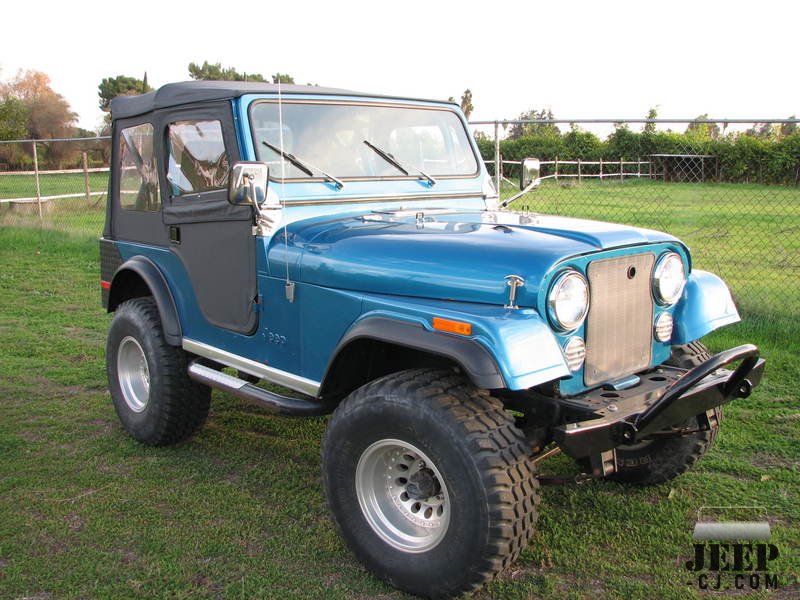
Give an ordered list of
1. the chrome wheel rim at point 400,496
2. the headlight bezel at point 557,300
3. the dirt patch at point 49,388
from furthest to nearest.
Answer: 1. the dirt patch at point 49,388
2. the chrome wheel rim at point 400,496
3. the headlight bezel at point 557,300

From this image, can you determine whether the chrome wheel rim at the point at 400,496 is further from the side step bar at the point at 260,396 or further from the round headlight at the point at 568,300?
the round headlight at the point at 568,300

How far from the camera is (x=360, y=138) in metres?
3.97

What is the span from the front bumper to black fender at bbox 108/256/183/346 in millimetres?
2399

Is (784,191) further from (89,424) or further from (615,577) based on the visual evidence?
(89,424)

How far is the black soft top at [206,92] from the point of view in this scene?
3.68m

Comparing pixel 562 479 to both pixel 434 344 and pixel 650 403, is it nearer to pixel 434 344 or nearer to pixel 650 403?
pixel 650 403

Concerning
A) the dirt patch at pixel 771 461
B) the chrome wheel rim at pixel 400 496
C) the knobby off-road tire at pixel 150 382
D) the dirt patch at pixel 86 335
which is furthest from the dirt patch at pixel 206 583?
the dirt patch at pixel 86 335

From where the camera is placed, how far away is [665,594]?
289cm

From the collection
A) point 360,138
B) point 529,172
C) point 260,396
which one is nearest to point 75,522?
point 260,396

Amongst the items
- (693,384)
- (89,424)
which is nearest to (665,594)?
(693,384)

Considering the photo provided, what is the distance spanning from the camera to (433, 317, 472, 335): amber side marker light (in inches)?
103

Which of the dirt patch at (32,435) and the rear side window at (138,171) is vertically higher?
the rear side window at (138,171)

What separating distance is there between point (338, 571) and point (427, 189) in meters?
2.14

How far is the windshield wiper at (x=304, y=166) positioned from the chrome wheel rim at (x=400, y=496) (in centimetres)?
150
